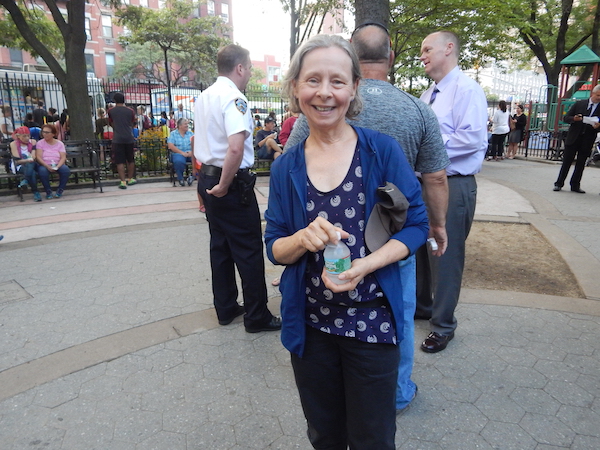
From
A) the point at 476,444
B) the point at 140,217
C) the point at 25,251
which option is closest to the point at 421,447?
the point at 476,444

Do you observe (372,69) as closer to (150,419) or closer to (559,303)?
(150,419)

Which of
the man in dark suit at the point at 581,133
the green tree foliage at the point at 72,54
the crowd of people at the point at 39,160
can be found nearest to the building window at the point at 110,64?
the green tree foliage at the point at 72,54

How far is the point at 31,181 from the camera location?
29.7ft

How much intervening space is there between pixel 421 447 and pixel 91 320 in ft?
9.23

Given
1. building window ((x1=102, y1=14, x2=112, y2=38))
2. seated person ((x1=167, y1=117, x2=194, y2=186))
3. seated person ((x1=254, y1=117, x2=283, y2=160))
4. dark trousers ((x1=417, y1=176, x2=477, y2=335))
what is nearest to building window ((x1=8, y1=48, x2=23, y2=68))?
building window ((x1=102, y1=14, x2=112, y2=38))

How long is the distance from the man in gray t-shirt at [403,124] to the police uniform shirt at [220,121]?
4.14 feet

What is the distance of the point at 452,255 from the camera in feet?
10.6

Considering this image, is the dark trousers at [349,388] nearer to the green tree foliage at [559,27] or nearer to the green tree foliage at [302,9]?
the green tree foliage at [302,9]

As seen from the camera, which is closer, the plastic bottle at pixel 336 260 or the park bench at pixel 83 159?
the plastic bottle at pixel 336 260

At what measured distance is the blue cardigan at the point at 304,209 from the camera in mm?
1678

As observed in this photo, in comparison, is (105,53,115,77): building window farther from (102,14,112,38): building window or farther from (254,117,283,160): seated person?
(254,117,283,160): seated person

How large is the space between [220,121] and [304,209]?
199 cm

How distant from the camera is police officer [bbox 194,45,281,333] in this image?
11.1 feet

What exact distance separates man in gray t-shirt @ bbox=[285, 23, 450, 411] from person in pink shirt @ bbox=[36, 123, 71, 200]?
28.3 ft
